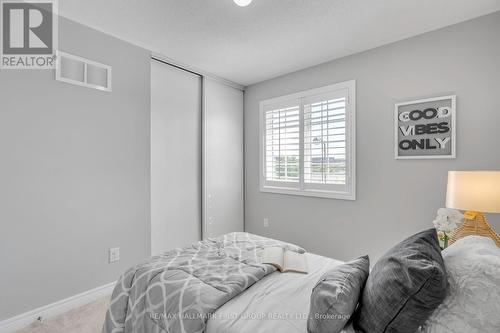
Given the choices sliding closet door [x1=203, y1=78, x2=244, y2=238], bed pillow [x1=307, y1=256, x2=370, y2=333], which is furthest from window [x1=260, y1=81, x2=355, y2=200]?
bed pillow [x1=307, y1=256, x2=370, y2=333]

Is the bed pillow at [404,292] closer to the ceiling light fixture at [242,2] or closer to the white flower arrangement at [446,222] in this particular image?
the white flower arrangement at [446,222]

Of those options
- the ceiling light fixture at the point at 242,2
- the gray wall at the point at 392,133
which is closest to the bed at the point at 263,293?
the gray wall at the point at 392,133

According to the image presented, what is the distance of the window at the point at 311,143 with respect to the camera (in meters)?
2.99

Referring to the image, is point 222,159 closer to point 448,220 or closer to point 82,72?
point 82,72

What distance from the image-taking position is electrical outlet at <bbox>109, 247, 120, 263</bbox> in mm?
2527

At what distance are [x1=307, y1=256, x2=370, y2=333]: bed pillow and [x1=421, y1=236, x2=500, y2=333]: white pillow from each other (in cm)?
27

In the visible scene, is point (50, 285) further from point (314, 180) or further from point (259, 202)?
point (314, 180)

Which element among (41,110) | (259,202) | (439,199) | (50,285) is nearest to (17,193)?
(41,110)

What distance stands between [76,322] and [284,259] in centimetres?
180

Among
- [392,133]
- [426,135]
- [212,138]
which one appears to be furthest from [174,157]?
[426,135]

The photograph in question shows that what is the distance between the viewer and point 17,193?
197 centimetres

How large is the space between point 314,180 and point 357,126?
849 mm

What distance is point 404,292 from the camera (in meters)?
0.92

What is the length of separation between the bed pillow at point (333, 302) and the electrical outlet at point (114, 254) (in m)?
2.19
